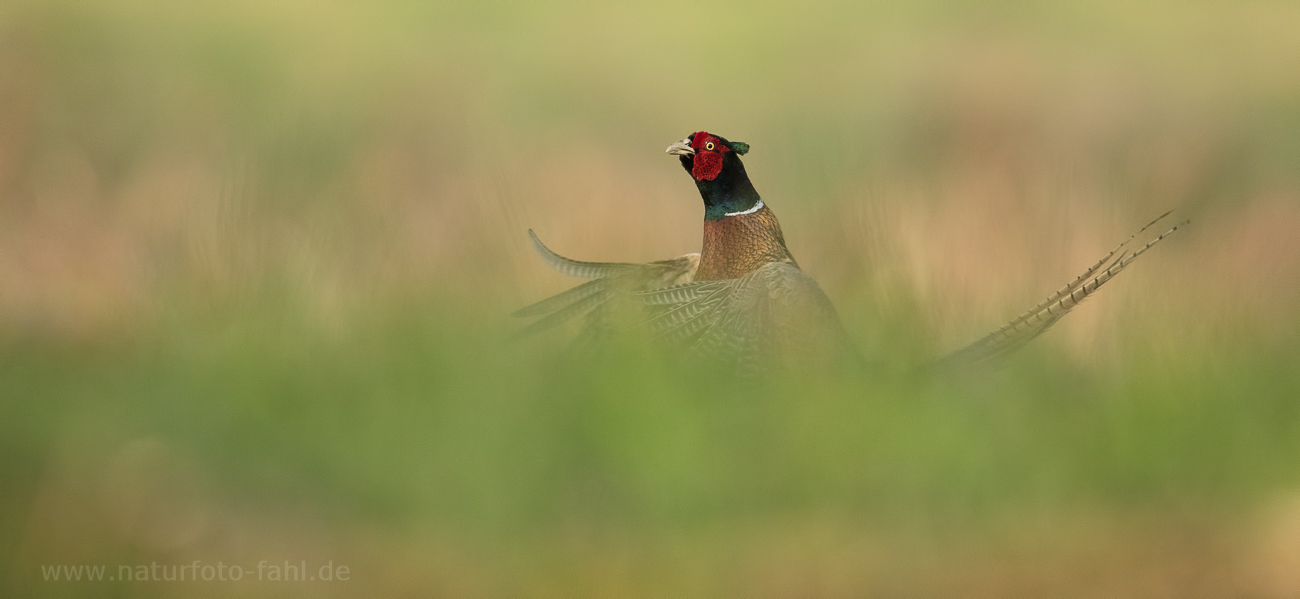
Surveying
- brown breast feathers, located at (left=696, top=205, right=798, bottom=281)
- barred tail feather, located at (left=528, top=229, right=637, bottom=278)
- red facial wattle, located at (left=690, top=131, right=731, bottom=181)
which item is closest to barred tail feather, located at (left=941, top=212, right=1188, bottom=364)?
barred tail feather, located at (left=528, top=229, right=637, bottom=278)

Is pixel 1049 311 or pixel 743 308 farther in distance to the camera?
pixel 743 308

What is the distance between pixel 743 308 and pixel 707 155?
92 centimetres

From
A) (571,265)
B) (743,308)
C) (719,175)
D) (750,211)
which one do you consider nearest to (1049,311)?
(743,308)

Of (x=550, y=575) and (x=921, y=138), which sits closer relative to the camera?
(x=550, y=575)

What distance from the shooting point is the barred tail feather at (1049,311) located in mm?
2295

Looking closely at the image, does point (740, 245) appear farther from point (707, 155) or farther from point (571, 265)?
point (571, 265)

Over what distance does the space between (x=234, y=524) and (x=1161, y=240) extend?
2.06 metres

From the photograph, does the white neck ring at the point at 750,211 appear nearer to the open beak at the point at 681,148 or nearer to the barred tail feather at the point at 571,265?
the open beak at the point at 681,148

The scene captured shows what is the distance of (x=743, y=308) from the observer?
9.21 ft

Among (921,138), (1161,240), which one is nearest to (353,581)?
(1161,240)

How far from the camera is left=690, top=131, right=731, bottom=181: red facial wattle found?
11.7 ft

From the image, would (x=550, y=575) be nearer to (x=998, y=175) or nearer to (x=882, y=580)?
(x=882, y=580)

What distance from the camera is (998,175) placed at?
12.4 ft

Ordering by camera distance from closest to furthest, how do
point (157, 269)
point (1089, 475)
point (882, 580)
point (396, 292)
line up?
1. point (882, 580)
2. point (1089, 475)
3. point (396, 292)
4. point (157, 269)
